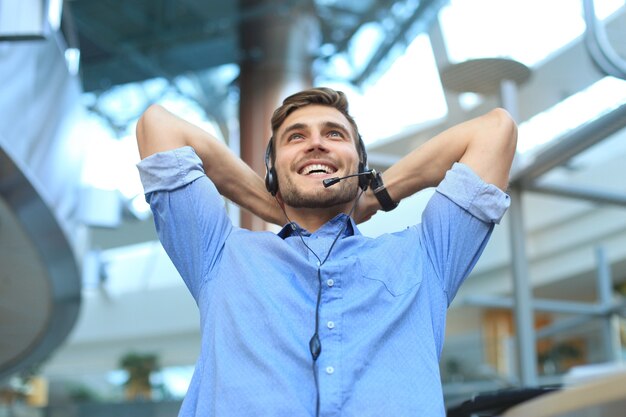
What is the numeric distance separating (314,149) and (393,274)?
325mm

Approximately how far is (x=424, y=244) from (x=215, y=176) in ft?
1.65

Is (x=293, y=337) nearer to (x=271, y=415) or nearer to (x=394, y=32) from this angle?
(x=271, y=415)

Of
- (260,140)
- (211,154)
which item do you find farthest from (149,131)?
(260,140)

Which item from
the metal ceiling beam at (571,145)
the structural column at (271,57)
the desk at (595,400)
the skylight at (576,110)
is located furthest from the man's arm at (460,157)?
the structural column at (271,57)

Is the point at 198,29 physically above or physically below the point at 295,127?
above

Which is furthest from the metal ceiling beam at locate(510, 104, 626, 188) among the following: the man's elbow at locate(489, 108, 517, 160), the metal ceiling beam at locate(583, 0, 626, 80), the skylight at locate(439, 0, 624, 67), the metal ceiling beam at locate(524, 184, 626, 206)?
the man's elbow at locate(489, 108, 517, 160)

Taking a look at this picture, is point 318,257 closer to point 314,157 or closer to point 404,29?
point 314,157

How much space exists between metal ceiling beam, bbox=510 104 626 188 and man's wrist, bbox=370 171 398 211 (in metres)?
2.24

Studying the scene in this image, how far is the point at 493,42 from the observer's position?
22.6ft

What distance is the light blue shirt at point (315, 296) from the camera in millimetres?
1554

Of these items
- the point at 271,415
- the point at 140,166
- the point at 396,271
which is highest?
the point at 140,166

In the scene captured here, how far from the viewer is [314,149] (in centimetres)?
189

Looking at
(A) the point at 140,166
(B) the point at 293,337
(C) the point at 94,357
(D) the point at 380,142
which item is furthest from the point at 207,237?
(C) the point at 94,357

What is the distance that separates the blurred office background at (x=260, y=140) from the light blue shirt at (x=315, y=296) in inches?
54.7
